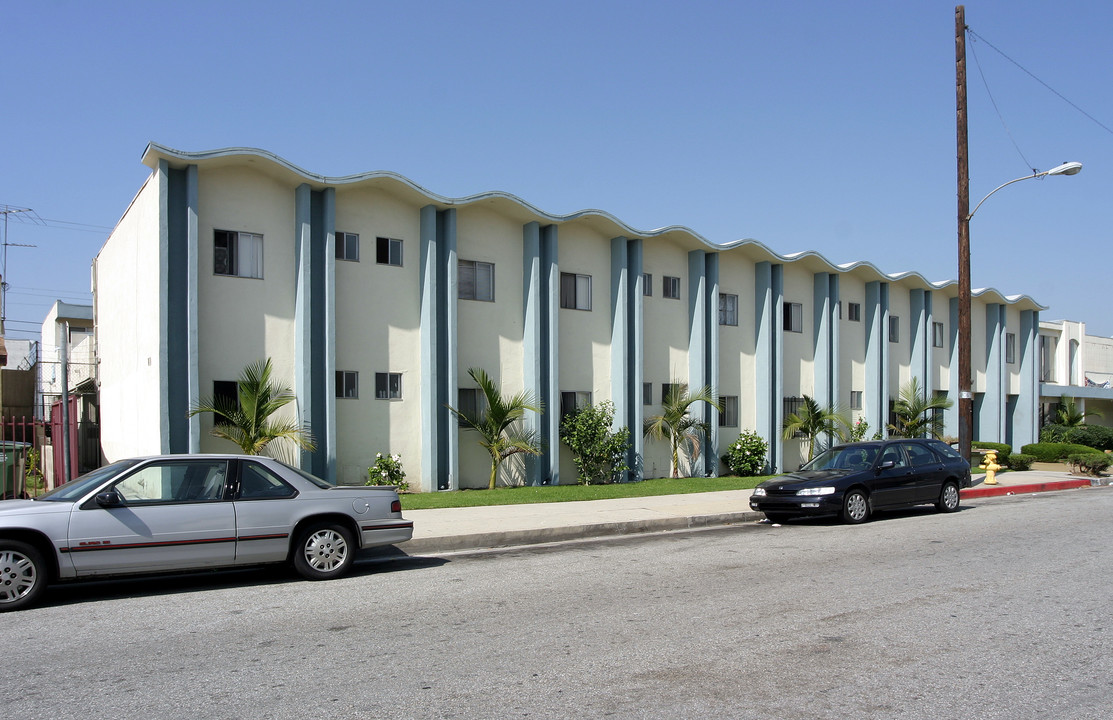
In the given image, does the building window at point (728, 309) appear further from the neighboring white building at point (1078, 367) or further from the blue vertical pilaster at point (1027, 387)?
the neighboring white building at point (1078, 367)

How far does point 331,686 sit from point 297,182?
14563 millimetres

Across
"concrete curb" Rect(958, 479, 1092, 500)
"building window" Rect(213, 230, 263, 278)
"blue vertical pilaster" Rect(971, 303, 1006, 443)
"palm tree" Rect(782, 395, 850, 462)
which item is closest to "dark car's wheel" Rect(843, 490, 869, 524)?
"concrete curb" Rect(958, 479, 1092, 500)

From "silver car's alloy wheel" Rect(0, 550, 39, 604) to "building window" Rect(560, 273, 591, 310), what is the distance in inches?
630

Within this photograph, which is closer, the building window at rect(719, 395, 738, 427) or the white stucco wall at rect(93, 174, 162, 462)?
the white stucco wall at rect(93, 174, 162, 462)

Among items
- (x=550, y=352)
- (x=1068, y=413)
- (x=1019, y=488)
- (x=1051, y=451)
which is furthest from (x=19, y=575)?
(x=1068, y=413)

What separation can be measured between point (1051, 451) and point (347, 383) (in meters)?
26.5

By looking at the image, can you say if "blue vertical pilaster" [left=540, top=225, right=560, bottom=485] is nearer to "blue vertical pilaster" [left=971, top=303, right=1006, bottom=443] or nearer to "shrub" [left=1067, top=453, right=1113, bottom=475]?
"shrub" [left=1067, top=453, right=1113, bottom=475]

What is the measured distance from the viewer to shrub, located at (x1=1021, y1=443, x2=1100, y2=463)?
3155 centimetres

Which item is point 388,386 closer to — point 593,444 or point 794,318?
point 593,444

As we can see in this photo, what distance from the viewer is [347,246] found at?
19.4 meters

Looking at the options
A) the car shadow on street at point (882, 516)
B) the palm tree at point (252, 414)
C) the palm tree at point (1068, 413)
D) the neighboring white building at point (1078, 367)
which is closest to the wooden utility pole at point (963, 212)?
the car shadow on street at point (882, 516)

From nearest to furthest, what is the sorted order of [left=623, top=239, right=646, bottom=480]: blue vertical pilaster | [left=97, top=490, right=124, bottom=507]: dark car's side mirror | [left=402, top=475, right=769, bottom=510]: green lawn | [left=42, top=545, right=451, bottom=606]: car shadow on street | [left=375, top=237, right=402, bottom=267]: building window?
[left=97, top=490, right=124, bottom=507]: dark car's side mirror < [left=42, top=545, right=451, bottom=606]: car shadow on street < [left=402, top=475, right=769, bottom=510]: green lawn < [left=375, top=237, right=402, bottom=267]: building window < [left=623, top=239, right=646, bottom=480]: blue vertical pilaster

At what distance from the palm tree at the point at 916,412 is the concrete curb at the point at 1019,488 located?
267 inches

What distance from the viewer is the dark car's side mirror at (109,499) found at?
8507 millimetres
